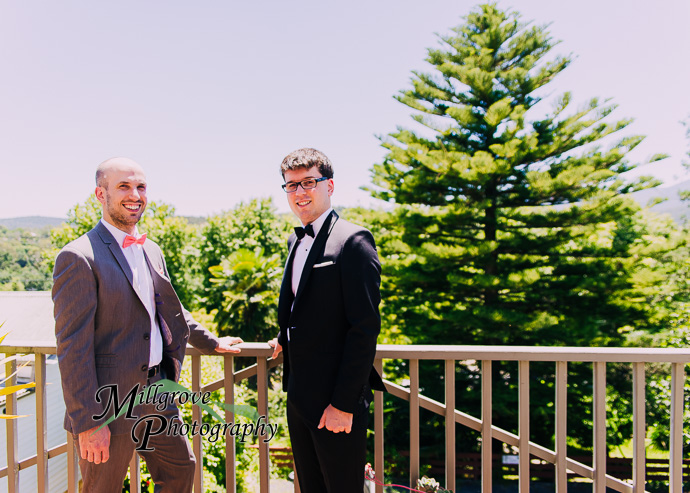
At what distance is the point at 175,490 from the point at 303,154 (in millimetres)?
1220

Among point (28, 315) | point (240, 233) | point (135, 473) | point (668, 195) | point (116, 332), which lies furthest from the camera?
point (240, 233)

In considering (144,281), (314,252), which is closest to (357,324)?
(314,252)

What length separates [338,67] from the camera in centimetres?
2416

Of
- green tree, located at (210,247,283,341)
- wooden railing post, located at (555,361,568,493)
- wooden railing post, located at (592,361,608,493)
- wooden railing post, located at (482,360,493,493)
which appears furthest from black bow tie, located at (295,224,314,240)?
green tree, located at (210,247,283,341)

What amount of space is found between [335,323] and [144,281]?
644 mm

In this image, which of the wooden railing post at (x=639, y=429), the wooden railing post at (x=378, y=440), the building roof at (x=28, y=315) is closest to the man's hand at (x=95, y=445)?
the wooden railing post at (x=378, y=440)

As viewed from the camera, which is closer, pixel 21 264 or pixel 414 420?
pixel 414 420

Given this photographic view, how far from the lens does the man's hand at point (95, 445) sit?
1.20 metres

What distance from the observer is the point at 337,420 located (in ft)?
4.08

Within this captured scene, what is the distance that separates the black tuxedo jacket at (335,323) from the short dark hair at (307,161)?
6.8 inches

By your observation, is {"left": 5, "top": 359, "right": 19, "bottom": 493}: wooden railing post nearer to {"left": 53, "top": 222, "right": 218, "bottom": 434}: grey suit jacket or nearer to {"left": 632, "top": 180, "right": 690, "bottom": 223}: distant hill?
{"left": 53, "top": 222, "right": 218, "bottom": 434}: grey suit jacket

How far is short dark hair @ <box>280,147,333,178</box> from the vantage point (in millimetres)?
1360

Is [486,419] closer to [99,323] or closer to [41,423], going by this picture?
[99,323]

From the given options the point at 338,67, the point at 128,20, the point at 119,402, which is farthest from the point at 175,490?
the point at 338,67
